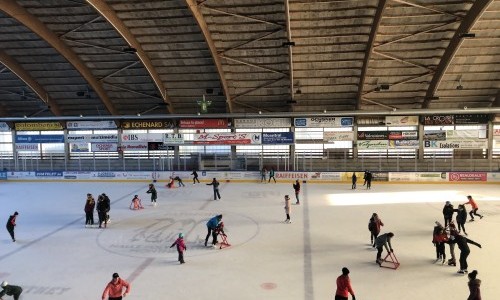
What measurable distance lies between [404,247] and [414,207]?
25.1 ft

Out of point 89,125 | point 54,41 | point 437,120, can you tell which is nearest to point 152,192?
point 54,41

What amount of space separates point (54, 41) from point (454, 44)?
28069 mm

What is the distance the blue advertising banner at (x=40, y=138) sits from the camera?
124 feet

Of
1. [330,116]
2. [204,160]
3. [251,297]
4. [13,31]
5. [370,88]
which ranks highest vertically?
[13,31]

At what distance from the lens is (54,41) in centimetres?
2673

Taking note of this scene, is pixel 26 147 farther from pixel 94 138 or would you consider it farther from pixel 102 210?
pixel 102 210

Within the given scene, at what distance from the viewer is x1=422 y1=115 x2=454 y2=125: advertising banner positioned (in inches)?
1298

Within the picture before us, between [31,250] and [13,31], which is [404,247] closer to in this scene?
[31,250]

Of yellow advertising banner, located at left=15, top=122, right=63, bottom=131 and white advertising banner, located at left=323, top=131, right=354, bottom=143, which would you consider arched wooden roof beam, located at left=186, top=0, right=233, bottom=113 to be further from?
yellow advertising banner, located at left=15, top=122, right=63, bottom=131

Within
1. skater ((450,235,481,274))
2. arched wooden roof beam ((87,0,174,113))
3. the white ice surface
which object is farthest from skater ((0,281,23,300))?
arched wooden roof beam ((87,0,174,113))

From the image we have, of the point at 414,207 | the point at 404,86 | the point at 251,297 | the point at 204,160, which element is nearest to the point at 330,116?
the point at 404,86

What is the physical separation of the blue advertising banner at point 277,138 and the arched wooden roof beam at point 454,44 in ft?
39.8

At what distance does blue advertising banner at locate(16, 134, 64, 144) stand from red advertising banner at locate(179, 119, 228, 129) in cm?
1305

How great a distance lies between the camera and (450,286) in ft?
35.3
